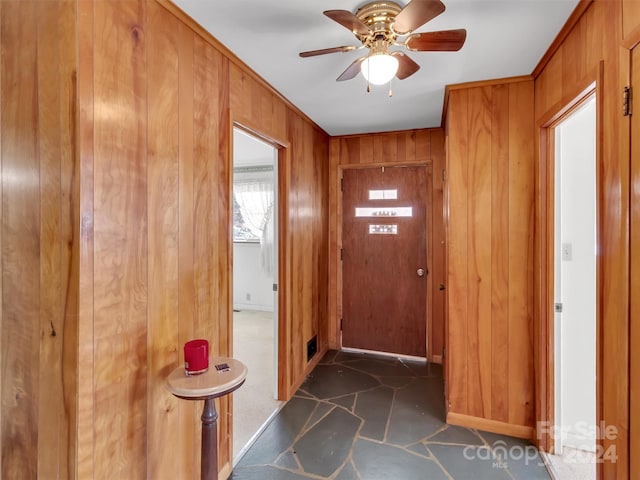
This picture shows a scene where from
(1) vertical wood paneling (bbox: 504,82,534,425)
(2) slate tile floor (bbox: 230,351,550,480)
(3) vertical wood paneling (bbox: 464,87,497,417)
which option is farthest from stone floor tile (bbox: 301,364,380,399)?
(1) vertical wood paneling (bbox: 504,82,534,425)

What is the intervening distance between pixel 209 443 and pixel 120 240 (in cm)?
102

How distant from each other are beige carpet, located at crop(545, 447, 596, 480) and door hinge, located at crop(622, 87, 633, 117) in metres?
2.05

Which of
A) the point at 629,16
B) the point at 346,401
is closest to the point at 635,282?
the point at 629,16

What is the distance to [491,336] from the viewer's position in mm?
2375

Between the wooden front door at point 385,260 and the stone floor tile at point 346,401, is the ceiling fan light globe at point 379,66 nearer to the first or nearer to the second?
the wooden front door at point 385,260

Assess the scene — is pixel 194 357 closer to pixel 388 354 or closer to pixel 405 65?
pixel 405 65

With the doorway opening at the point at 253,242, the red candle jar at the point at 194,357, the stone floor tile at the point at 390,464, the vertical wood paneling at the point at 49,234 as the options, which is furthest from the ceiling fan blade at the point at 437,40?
the doorway opening at the point at 253,242

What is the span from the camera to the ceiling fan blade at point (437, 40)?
56.9 inches

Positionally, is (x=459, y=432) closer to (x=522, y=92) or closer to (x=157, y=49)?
(x=522, y=92)

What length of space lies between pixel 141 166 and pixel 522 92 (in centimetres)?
255

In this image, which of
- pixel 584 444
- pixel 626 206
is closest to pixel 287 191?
pixel 626 206

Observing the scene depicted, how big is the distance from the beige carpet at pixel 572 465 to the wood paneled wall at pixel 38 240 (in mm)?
2602

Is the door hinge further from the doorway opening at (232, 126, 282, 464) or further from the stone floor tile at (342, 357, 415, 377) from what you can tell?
→ the doorway opening at (232, 126, 282, 464)

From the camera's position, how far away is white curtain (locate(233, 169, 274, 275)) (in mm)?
5453
